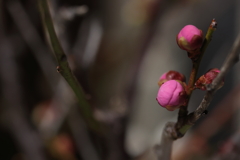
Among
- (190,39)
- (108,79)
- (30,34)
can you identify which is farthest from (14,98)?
(190,39)

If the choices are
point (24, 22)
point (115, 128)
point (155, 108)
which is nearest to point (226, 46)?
point (155, 108)

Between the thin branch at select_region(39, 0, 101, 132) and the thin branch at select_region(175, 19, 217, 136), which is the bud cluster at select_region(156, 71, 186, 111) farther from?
the thin branch at select_region(39, 0, 101, 132)

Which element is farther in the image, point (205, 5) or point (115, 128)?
point (205, 5)

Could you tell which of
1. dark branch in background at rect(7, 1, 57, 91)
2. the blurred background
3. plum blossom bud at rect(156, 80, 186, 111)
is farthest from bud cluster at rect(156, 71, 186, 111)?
dark branch in background at rect(7, 1, 57, 91)

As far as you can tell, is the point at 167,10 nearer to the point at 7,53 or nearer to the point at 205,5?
the point at 205,5

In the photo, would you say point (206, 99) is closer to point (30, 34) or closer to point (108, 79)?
point (30, 34)

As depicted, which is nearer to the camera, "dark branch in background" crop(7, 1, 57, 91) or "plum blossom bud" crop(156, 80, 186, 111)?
"plum blossom bud" crop(156, 80, 186, 111)

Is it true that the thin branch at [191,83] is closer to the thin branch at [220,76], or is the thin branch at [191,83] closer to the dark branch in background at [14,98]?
the thin branch at [220,76]
